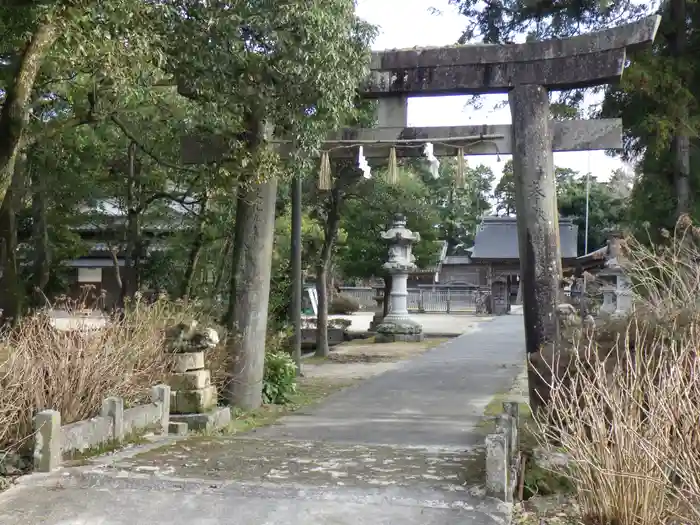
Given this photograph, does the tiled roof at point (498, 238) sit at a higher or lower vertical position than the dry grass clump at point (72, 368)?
higher

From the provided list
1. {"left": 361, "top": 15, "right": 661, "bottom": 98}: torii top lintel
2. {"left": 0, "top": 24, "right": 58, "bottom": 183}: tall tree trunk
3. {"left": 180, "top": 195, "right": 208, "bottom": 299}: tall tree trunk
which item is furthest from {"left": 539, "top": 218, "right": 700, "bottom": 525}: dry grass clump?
{"left": 180, "top": 195, "right": 208, "bottom": 299}: tall tree trunk

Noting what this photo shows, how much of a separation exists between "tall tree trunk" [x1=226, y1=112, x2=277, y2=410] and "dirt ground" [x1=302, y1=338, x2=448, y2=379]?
421cm

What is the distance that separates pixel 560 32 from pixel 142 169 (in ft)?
31.0

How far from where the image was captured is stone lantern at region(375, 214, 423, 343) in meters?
22.0

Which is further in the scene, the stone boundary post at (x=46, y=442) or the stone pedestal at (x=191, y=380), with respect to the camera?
the stone pedestal at (x=191, y=380)

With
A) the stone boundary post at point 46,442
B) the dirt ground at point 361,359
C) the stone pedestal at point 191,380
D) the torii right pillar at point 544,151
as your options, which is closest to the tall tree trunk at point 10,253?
the dirt ground at point 361,359

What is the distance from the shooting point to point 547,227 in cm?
849

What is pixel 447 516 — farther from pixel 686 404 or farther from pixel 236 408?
pixel 236 408

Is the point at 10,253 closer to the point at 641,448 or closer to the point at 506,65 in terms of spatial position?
the point at 506,65

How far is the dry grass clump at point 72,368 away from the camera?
5.84 metres

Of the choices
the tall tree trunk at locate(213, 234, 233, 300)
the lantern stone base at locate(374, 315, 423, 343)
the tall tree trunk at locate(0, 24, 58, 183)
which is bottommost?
the lantern stone base at locate(374, 315, 423, 343)

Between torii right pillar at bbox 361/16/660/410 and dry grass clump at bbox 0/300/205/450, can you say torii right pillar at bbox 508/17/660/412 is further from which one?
dry grass clump at bbox 0/300/205/450

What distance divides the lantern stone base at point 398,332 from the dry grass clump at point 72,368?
14195 millimetres

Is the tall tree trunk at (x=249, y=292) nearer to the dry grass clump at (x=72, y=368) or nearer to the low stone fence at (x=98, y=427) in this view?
the dry grass clump at (x=72, y=368)
